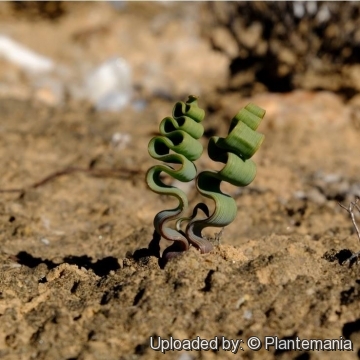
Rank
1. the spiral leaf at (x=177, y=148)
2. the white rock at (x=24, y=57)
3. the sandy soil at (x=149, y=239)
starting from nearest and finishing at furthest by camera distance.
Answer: the sandy soil at (x=149, y=239) < the spiral leaf at (x=177, y=148) < the white rock at (x=24, y=57)

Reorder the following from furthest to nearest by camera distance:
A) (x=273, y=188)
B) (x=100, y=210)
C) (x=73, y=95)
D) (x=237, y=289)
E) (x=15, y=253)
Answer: (x=73, y=95) → (x=273, y=188) → (x=100, y=210) → (x=15, y=253) → (x=237, y=289)

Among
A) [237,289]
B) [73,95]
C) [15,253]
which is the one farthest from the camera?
[73,95]

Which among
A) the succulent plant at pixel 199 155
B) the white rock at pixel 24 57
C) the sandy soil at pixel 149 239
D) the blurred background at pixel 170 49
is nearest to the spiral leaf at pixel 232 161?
the succulent plant at pixel 199 155

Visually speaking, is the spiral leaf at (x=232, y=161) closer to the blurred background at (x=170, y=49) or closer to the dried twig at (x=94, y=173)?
the dried twig at (x=94, y=173)

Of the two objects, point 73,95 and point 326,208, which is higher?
point 73,95

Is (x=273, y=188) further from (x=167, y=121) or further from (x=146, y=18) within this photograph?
(x=146, y=18)

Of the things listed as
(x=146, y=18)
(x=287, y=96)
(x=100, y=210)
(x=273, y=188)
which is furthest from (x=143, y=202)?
(x=146, y=18)
